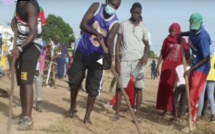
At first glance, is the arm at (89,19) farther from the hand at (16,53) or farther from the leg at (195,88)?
the leg at (195,88)

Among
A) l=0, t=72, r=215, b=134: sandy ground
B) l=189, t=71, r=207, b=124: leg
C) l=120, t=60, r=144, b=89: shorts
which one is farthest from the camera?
l=120, t=60, r=144, b=89: shorts

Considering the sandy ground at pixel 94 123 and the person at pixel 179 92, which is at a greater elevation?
the person at pixel 179 92

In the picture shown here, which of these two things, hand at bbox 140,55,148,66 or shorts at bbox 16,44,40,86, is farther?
hand at bbox 140,55,148,66

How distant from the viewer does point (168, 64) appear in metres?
7.63

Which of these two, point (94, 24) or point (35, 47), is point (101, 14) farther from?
point (35, 47)

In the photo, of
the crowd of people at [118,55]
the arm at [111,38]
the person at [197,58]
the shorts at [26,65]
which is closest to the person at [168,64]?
the crowd of people at [118,55]

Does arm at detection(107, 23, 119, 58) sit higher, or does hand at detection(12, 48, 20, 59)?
arm at detection(107, 23, 119, 58)

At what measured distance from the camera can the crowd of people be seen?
5273 mm

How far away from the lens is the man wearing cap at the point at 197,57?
20.1ft

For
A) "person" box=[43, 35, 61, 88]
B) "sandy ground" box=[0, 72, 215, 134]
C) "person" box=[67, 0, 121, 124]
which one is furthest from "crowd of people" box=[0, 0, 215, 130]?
"person" box=[43, 35, 61, 88]

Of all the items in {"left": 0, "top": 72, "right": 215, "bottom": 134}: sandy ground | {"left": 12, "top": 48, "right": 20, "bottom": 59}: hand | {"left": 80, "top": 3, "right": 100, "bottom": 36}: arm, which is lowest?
{"left": 0, "top": 72, "right": 215, "bottom": 134}: sandy ground

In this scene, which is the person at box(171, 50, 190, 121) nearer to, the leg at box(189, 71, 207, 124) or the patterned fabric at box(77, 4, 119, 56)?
the leg at box(189, 71, 207, 124)

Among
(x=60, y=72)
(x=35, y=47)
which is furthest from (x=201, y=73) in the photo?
(x=60, y=72)

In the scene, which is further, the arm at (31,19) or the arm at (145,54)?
the arm at (145,54)
